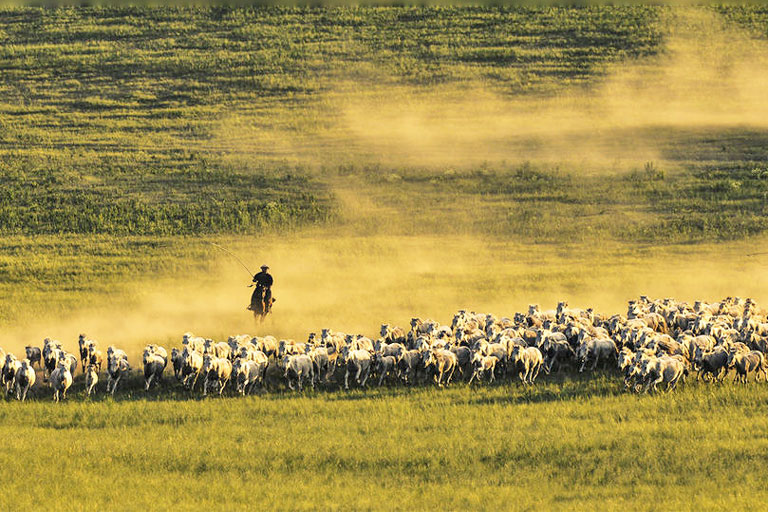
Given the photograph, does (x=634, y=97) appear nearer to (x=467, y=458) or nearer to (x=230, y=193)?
(x=230, y=193)

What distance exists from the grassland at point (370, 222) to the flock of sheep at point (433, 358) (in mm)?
964

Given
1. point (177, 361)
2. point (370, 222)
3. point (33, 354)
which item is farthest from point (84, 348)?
point (370, 222)

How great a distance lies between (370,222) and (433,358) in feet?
127

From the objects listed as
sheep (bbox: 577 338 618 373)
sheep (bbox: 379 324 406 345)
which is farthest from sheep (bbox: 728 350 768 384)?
sheep (bbox: 379 324 406 345)

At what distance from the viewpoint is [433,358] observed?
28.5 metres

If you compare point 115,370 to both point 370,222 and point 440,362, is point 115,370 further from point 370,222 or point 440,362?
point 370,222

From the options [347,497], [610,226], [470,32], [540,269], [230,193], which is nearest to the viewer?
[347,497]

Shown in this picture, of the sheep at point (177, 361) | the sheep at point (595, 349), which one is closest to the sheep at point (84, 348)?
the sheep at point (177, 361)

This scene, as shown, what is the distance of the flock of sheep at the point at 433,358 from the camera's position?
27.7 metres

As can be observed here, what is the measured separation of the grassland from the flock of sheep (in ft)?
3.16

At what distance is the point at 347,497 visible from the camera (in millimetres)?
19594

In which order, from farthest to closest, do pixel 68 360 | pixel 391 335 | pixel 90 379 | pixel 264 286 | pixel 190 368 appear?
pixel 264 286
pixel 391 335
pixel 68 360
pixel 190 368
pixel 90 379

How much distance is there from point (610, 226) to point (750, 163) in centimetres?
1611

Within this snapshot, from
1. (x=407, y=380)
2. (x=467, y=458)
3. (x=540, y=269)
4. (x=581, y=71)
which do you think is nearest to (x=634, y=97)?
(x=581, y=71)
